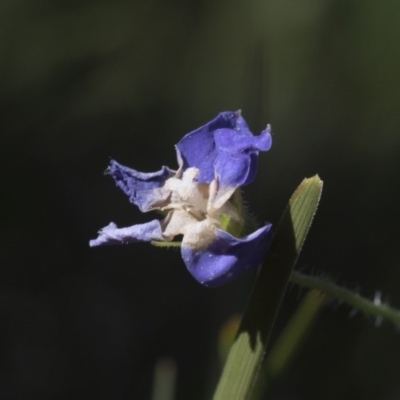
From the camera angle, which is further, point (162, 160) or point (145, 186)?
point (162, 160)

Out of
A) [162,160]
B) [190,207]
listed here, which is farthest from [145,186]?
[162,160]

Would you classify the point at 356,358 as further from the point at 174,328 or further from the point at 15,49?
the point at 15,49

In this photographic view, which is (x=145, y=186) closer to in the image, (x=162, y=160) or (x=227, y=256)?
(x=227, y=256)

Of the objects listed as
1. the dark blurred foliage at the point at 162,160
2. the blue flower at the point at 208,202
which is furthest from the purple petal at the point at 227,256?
the dark blurred foliage at the point at 162,160

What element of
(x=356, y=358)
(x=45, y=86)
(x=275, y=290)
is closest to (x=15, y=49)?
(x=45, y=86)

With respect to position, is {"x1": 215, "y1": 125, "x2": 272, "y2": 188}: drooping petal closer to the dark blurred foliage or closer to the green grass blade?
the green grass blade
